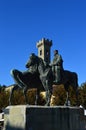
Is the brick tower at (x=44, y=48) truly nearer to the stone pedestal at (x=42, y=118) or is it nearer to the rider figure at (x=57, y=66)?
the rider figure at (x=57, y=66)

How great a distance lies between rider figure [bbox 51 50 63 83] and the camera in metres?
14.4

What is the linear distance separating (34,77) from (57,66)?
3.68 ft

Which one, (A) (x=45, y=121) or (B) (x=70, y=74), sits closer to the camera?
(A) (x=45, y=121)

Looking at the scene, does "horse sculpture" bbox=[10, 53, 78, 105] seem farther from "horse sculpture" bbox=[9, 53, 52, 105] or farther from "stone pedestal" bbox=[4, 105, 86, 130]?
"stone pedestal" bbox=[4, 105, 86, 130]

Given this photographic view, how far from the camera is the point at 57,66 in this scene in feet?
48.2

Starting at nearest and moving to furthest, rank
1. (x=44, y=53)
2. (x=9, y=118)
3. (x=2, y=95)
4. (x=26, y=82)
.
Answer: (x=9, y=118)
(x=26, y=82)
(x=2, y=95)
(x=44, y=53)

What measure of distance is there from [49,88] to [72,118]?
156cm

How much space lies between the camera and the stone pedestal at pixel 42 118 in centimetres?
1260

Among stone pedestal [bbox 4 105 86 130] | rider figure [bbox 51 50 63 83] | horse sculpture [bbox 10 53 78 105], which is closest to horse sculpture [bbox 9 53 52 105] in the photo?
horse sculpture [bbox 10 53 78 105]

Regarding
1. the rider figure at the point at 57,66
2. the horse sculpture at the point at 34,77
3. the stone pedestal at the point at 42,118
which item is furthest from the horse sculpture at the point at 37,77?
the stone pedestal at the point at 42,118

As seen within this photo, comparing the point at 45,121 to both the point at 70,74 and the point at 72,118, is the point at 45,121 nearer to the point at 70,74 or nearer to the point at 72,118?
the point at 72,118

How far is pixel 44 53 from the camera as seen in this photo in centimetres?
10838

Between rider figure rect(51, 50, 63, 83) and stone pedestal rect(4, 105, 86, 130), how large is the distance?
1.49m

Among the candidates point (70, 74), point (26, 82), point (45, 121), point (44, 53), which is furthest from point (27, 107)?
point (44, 53)
